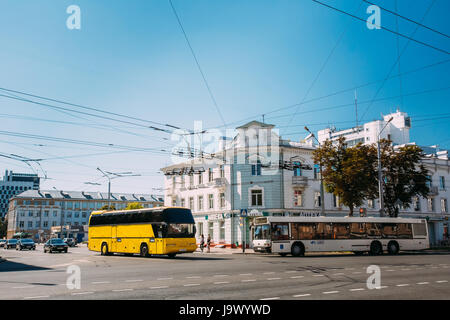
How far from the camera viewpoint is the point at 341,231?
30047mm

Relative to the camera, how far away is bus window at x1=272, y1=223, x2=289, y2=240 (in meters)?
28.4

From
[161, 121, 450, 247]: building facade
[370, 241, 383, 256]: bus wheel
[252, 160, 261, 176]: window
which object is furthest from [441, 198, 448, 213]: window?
[370, 241, 383, 256]: bus wheel

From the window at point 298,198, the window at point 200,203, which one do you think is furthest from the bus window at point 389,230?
the window at point 200,203

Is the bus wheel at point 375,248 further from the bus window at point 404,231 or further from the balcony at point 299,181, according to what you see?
the balcony at point 299,181

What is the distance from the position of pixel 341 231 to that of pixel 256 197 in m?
14.8

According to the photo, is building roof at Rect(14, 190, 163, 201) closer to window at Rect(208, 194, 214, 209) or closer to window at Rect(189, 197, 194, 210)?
window at Rect(189, 197, 194, 210)

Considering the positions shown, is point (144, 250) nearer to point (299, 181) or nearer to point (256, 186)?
point (256, 186)

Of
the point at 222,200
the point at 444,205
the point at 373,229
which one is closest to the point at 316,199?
the point at 222,200

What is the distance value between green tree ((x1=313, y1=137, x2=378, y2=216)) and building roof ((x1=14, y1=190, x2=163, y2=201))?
92619 millimetres

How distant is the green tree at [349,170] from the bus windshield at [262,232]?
9.99m

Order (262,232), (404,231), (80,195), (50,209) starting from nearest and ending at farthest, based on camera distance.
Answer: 1. (262,232)
2. (404,231)
3. (50,209)
4. (80,195)

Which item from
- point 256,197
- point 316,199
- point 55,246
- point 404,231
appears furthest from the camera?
point 316,199

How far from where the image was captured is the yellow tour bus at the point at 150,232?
2666cm

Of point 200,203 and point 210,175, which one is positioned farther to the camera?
point 200,203
